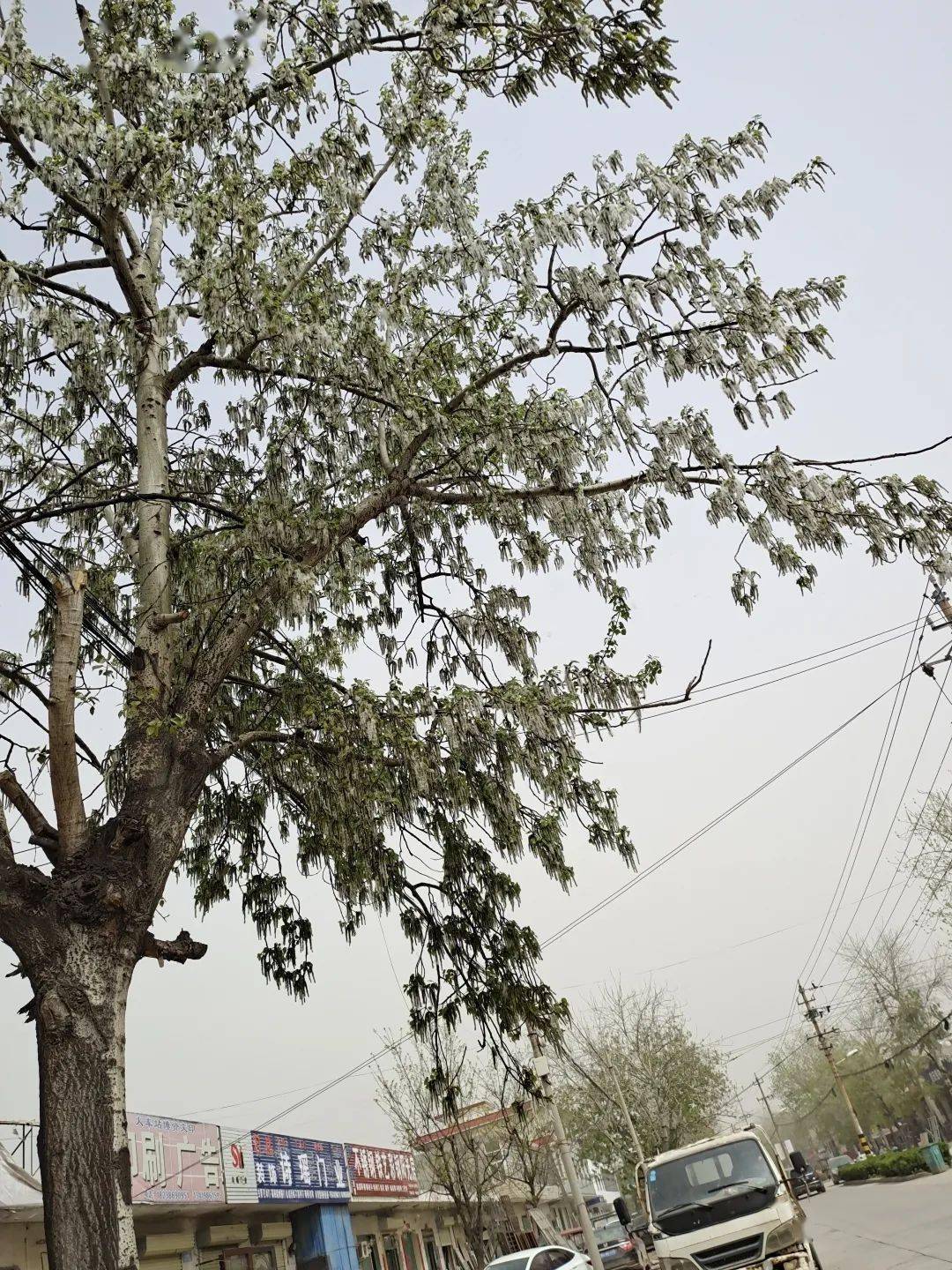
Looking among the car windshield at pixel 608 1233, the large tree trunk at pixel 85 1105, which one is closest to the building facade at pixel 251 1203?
the large tree trunk at pixel 85 1105

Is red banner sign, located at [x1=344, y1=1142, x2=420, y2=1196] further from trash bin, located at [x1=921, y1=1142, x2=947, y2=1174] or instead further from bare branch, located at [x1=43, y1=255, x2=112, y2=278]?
bare branch, located at [x1=43, y1=255, x2=112, y2=278]

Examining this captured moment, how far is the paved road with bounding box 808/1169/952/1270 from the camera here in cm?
1134

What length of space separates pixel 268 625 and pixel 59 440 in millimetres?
2802

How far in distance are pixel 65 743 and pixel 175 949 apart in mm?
1297

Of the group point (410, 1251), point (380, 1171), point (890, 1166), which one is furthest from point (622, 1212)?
point (890, 1166)

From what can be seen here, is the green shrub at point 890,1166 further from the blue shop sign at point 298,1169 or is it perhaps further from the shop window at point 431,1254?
the blue shop sign at point 298,1169

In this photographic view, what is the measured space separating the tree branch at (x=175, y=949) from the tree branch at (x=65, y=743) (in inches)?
25.9

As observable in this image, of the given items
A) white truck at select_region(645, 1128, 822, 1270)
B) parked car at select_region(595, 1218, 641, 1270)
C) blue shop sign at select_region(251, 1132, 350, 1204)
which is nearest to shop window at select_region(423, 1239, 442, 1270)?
parked car at select_region(595, 1218, 641, 1270)

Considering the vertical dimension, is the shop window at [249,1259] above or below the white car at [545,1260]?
above

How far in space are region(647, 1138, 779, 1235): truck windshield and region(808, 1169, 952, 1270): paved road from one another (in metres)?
1.91

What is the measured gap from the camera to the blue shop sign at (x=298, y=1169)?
776 inches

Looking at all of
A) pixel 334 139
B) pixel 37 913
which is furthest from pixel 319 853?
pixel 334 139

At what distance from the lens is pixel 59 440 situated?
28.5 ft

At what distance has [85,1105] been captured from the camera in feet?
14.9
